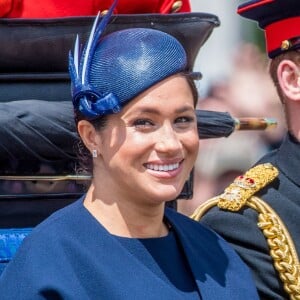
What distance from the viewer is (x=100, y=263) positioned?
9.05ft

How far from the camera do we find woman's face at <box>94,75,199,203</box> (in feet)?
9.20

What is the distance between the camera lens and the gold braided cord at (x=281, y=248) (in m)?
3.12

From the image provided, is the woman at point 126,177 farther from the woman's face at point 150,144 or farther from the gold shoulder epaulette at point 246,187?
the gold shoulder epaulette at point 246,187

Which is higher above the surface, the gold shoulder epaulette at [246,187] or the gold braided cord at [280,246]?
the gold shoulder epaulette at [246,187]

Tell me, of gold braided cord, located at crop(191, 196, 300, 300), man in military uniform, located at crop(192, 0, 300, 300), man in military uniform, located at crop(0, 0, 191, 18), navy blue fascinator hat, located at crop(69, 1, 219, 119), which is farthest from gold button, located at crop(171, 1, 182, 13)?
gold braided cord, located at crop(191, 196, 300, 300)

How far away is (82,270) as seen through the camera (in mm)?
2734

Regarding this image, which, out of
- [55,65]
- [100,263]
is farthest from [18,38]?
[100,263]

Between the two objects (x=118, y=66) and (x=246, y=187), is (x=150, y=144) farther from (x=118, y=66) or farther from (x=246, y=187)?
(x=246, y=187)

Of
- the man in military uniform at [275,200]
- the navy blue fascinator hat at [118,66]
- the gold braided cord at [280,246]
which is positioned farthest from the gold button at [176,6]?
the gold braided cord at [280,246]

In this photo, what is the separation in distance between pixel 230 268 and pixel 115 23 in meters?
0.69

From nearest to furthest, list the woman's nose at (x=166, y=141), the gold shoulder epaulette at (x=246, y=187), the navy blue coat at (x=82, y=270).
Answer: the navy blue coat at (x=82, y=270) < the woman's nose at (x=166, y=141) < the gold shoulder epaulette at (x=246, y=187)

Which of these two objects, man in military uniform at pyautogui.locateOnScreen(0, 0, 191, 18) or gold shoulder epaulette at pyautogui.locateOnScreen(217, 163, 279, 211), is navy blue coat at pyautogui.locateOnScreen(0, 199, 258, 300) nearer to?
gold shoulder epaulette at pyautogui.locateOnScreen(217, 163, 279, 211)

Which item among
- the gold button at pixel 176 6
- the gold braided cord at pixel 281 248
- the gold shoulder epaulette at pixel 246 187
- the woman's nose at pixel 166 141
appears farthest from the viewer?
the gold button at pixel 176 6

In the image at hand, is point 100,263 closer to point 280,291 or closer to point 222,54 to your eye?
point 280,291
